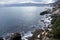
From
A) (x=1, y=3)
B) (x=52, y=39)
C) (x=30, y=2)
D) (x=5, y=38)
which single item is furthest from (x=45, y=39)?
(x=1, y=3)

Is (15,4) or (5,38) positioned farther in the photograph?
(15,4)

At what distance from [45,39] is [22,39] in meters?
4.63

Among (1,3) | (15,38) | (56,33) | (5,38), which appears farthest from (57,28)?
(1,3)

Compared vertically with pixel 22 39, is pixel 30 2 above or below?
above

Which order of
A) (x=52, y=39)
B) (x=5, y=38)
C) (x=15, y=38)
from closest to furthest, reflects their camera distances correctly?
(x=52, y=39), (x=15, y=38), (x=5, y=38)

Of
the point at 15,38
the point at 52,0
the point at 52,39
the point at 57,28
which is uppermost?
the point at 52,0

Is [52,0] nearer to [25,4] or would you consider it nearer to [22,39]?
[25,4]

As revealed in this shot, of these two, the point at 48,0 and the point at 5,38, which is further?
the point at 48,0

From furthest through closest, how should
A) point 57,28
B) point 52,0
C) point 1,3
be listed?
point 1,3, point 52,0, point 57,28

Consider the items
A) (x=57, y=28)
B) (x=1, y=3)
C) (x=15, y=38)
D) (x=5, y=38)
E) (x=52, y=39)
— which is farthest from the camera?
(x=1, y=3)

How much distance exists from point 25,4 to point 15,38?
1844 inches

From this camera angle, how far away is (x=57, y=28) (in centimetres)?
1426

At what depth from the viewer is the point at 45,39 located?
14.4m

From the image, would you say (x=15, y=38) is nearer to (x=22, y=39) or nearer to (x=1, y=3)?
(x=22, y=39)
